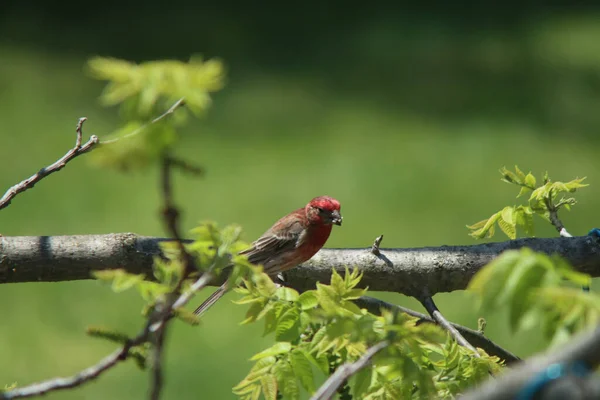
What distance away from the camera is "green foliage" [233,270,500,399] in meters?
1.42

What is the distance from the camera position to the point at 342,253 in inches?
97.8

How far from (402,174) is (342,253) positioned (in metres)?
3.83

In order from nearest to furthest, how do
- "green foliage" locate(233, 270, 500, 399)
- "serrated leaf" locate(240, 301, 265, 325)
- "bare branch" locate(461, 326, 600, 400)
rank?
"bare branch" locate(461, 326, 600, 400), "green foliage" locate(233, 270, 500, 399), "serrated leaf" locate(240, 301, 265, 325)

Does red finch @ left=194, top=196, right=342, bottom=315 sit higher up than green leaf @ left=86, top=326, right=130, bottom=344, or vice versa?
red finch @ left=194, top=196, right=342, bottom=315

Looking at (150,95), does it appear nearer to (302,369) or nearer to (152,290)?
(152,290)

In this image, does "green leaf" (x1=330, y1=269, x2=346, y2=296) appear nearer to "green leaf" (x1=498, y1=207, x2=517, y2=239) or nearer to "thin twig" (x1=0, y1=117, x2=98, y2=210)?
"thin twig" (x1=0, y1=117, x2=98, y2=210)

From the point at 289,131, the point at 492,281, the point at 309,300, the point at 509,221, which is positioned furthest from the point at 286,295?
the point at 289,131

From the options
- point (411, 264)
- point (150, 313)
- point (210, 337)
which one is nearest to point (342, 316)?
point (150, 313)

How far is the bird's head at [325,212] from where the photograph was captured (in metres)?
3.53

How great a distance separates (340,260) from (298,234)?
106 cm

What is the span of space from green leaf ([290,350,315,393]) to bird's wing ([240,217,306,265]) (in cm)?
174

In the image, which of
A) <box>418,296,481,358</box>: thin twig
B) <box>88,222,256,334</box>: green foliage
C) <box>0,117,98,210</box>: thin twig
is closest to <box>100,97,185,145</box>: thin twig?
<box>88,222,256,334</box>: green foliage

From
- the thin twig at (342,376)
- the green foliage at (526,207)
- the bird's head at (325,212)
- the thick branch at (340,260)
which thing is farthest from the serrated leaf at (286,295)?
the bird's head at (325,212)

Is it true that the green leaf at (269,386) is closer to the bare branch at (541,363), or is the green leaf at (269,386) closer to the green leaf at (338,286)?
the green leaf at (338,286)
